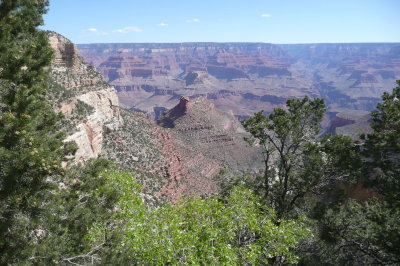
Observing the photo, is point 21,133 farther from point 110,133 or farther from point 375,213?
point 110,133

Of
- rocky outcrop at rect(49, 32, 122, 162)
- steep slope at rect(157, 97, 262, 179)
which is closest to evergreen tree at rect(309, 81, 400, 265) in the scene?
rocky outcrop at rect(49, 32, 122, 162)

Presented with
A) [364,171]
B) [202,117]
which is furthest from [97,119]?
[202,117]

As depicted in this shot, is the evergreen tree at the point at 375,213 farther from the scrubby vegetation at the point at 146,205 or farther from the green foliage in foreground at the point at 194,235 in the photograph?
the green foliage in foreground at the point at 194,235

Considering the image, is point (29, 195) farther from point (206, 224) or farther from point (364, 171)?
point (364, 171)

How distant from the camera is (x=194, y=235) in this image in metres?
9.42

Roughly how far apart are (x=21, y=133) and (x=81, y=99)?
3755 cm

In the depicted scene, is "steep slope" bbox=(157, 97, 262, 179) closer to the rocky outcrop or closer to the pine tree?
the rocky outcrop

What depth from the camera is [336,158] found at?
55.2ft

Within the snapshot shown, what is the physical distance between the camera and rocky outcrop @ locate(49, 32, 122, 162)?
34875mm

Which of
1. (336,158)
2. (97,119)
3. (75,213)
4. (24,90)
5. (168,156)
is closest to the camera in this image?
(24,90)

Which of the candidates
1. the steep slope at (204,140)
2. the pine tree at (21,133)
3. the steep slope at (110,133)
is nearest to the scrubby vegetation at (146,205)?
the pine tree at (21,133)

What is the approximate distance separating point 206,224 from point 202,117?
9825 centimetres

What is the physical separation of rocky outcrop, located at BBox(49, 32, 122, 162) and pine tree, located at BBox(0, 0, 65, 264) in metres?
23.5

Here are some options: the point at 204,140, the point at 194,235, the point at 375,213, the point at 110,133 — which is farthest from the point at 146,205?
the point at 204,140
